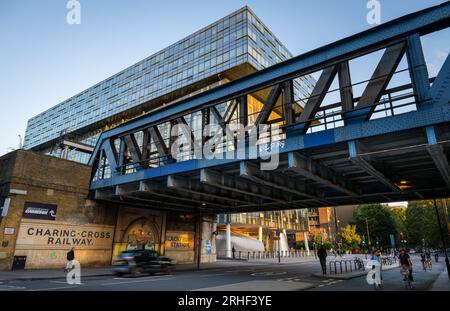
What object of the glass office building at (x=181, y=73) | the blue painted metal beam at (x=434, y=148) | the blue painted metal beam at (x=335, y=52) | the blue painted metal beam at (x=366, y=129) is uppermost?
the glass office building at (x=181, y=73)

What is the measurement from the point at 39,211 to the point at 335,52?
65.7 feet

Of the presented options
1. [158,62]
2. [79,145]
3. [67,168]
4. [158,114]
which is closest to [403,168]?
[158,114]

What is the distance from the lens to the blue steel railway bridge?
998 centimetres

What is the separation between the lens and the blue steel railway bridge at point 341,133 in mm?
9977

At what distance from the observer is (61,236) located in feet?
68.6

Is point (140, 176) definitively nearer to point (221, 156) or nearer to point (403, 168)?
point (221, 156)

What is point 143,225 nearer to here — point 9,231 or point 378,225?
point 9,231

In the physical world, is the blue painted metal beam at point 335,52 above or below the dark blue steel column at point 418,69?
above

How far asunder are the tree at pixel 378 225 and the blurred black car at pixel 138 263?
76.8 meters

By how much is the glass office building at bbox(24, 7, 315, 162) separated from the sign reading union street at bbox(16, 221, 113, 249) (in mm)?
15596

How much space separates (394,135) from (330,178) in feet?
15.9

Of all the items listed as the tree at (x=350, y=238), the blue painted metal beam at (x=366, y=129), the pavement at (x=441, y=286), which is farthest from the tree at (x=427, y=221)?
the blue painted metal beam at (x=366, y=129)

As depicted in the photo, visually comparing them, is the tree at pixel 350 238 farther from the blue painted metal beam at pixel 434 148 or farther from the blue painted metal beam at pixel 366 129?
the blue painted metal beam at pixel 366 129

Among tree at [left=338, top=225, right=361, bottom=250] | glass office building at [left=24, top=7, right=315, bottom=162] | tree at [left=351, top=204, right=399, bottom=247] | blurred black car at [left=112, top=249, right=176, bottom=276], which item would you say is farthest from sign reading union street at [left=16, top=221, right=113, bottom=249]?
tree at [left=351, top=204, right=399, bottom=247]
